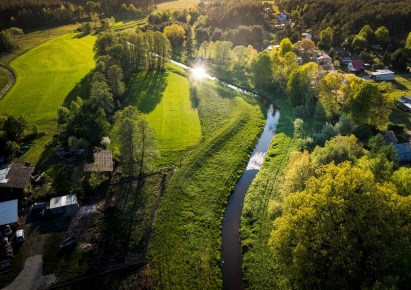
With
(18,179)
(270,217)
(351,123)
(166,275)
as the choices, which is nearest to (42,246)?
(18,179)

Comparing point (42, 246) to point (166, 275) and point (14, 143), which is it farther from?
point (14, 143)

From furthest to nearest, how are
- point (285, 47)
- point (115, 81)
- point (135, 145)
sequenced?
point (285, 47), point (115, 81), point (135, 145)

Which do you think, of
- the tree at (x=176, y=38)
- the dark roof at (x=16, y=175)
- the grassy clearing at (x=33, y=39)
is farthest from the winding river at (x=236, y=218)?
the grassy clearing at (x=33, y=39)

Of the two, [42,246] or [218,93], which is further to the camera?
[218,93]

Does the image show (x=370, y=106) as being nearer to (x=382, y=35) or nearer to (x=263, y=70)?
(x=263, y=70)

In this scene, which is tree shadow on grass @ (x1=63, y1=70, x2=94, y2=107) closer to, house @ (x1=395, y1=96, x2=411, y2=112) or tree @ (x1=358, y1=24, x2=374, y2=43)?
house @ (x1=395, y1=96, x2=411, y2=112)

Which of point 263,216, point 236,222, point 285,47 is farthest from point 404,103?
point 236,222
